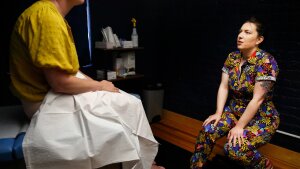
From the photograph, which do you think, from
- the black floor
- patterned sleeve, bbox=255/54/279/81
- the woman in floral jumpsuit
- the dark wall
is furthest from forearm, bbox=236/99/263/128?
the dark wall

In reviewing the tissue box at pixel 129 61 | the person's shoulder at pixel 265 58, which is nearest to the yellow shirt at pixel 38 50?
the person's shoulder at pixel 265 58

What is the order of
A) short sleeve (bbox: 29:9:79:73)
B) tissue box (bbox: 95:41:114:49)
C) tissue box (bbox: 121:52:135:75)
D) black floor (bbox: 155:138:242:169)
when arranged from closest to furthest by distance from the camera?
short sleeve (bbox: 29:9:79:73) < black floor (bbox: 155:138:242:169) < tissue box (bbox: 95:41:114:49) < tissue box (bbox: 121:52:135:75)

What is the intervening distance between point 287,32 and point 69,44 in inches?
66.7

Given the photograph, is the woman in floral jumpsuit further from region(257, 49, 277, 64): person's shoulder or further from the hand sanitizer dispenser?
the hand sanitizer dispenser

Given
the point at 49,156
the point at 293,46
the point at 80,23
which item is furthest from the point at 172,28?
the point at 49,156

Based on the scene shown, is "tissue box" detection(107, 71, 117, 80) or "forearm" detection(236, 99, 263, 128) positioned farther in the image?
"tissue box" detection(107, 71, 117, 80)

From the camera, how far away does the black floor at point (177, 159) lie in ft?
5.99

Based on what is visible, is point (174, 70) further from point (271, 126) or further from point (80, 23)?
point (271, 126)

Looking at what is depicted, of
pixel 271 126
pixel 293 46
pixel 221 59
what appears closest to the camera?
pixel 271 126

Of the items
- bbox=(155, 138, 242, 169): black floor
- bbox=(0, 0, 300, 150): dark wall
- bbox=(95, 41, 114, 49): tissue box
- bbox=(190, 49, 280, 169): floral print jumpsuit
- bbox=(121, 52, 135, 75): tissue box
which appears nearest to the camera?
bbox=(190, 49, 280, 169): floral print jumpsuit

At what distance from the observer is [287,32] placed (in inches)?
77.0

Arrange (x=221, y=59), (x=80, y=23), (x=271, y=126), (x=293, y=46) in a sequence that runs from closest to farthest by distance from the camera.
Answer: (x=271, y=126) → (x=293, y=46) → (x=80, y=23) → (x=221, y=59)

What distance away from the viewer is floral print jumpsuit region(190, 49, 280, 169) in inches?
61.3

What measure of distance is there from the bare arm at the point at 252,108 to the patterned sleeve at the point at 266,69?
0.11 feet
